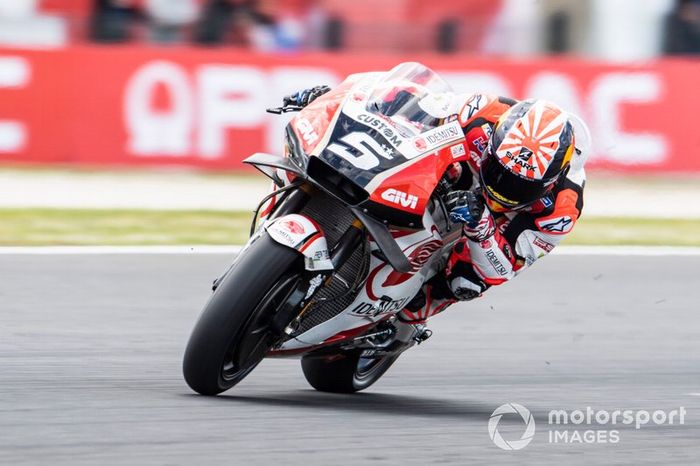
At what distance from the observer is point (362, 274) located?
4.68 m

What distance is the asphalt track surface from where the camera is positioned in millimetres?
4199

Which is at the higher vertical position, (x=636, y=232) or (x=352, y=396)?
(x=352, y=396)

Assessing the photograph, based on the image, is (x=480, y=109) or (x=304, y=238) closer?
(x=304, y=238)

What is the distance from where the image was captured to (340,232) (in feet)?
14.8

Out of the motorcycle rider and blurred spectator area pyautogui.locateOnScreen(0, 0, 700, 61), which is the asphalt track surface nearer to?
the motorcycle rider

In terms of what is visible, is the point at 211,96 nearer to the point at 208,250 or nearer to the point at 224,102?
the point at 224,102

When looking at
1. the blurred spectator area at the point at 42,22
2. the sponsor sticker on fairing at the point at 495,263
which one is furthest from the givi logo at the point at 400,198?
the blurred spectator area at the point at 42,22

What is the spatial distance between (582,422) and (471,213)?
1135mm

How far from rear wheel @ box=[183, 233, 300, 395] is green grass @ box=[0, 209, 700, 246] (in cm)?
437

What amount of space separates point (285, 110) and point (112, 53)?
24.0ft

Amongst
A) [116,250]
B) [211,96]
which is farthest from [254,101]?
[116,250]

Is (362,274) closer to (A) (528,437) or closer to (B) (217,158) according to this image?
(A) (528,437)

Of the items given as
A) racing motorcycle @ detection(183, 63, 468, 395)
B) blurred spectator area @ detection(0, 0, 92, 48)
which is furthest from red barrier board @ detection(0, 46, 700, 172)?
racing motorcycle @ detection(183, 63, 468, 395)

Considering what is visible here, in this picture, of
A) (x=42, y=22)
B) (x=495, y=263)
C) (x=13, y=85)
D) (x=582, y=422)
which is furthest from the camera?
(x=42, y=22)
